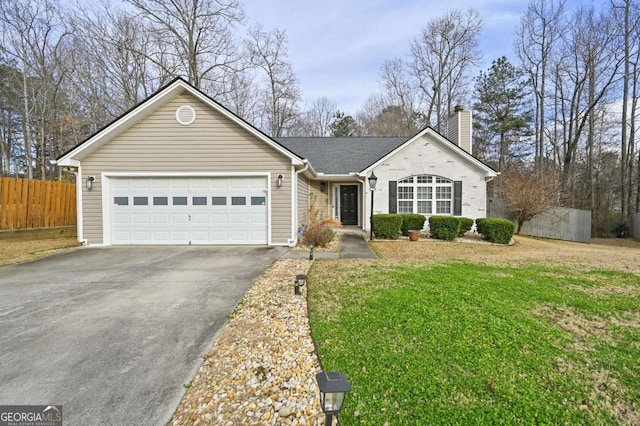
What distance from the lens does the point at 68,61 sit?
17.4 meters

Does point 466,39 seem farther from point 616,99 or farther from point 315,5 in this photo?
point 315,5

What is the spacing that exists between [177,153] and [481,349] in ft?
30.7

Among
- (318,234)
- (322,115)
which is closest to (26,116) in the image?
(318,234)

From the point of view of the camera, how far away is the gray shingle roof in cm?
1383

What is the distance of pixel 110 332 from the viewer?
Result: 11.0ft

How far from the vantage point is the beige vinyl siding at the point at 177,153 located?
29.8 feet

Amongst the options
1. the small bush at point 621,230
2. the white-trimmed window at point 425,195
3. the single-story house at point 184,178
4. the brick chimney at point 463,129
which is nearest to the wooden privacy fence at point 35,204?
the single-story house at point 184,178

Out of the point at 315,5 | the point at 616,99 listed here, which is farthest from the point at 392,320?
the point at 616,99

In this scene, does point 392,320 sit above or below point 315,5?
below

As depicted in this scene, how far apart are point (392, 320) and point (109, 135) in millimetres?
9898

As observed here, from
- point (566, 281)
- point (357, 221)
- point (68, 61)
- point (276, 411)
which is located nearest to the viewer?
point (276, 411)

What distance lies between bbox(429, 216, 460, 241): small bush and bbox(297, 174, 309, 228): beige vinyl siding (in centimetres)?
502

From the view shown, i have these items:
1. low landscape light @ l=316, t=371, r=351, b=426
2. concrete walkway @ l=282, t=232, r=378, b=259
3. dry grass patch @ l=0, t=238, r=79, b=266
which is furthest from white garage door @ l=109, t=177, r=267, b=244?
low landscape light @ l=316, t=371, r=351, b=426

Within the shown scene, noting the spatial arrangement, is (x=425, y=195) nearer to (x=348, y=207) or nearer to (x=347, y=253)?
(x=348, y=207)
